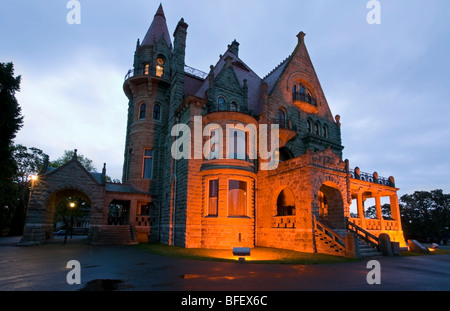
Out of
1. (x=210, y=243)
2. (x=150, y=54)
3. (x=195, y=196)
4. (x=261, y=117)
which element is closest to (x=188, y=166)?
(x=195, y=196)

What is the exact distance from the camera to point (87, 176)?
2139 cm

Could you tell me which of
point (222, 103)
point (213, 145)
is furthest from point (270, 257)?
point (222, 103)

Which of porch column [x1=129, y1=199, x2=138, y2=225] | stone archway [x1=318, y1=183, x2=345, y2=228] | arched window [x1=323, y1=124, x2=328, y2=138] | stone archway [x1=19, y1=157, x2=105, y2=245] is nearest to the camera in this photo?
stone archway [x1=318, y1=183, x2=345, y2=228]

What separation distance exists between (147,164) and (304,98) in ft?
54.3

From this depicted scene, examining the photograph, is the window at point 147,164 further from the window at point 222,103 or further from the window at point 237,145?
the window at point 237,145

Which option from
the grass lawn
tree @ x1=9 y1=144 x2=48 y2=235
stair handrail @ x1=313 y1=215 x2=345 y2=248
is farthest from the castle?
tree @ x1=9 y1=144 x2=48 y2=235

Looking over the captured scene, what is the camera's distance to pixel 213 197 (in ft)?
59.6

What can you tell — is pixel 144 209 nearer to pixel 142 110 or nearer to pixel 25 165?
pixel 142 110

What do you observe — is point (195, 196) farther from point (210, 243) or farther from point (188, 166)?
point (210, 243)

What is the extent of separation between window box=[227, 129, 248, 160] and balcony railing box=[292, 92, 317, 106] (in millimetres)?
8501

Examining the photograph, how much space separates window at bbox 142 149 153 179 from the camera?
24.5m

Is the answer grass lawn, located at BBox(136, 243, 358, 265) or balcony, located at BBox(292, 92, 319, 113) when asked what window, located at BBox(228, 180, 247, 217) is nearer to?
grass lawn, located at BBox(136, 243, 358, 265)

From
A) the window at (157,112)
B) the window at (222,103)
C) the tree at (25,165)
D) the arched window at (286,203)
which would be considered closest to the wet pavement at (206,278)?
the arched window at (286,203)

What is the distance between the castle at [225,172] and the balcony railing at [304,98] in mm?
130
